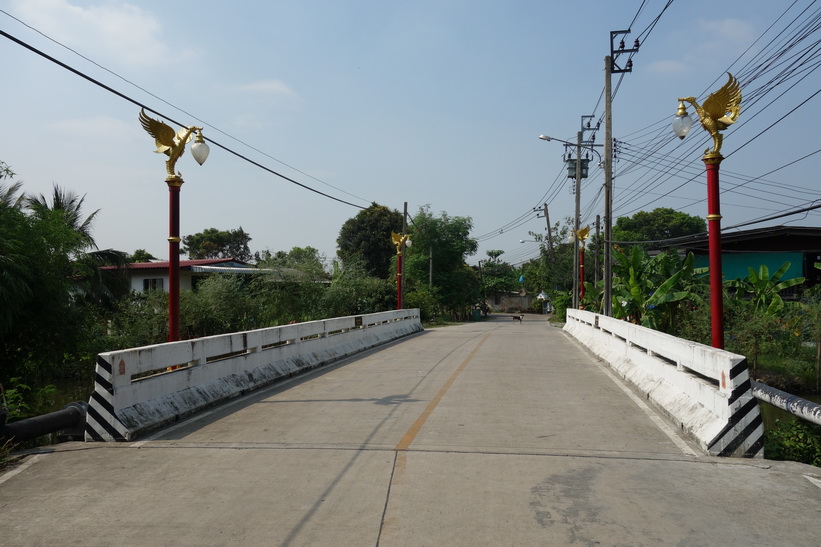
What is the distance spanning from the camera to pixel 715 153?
10531mm

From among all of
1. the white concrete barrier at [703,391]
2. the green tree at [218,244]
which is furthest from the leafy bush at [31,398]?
the green tree at [218,244]

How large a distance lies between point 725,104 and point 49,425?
11007mm

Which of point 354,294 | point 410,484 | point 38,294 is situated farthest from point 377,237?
point 410,484

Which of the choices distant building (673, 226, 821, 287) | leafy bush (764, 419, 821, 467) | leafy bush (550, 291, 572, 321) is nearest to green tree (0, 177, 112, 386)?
leafy bush (764, 419, 821, 467)

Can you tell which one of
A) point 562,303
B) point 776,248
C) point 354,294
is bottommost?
point 562,303

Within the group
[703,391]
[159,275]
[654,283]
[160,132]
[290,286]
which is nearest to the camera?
[703,391]

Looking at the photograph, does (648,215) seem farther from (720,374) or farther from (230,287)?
(720,374)

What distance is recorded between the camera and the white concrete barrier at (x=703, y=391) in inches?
287

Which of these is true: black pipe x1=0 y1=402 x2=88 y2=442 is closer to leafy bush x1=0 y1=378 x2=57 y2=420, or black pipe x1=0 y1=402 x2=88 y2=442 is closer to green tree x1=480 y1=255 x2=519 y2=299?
leafy bush x1=0 y1=378 x2=57 y2=420

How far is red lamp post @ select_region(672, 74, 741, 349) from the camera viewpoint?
10.2 m

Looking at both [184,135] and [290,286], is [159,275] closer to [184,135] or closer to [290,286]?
[290,286]

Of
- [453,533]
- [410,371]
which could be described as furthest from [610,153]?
[453,533]

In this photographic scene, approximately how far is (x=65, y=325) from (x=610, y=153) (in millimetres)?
18081

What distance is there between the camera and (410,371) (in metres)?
14.7
